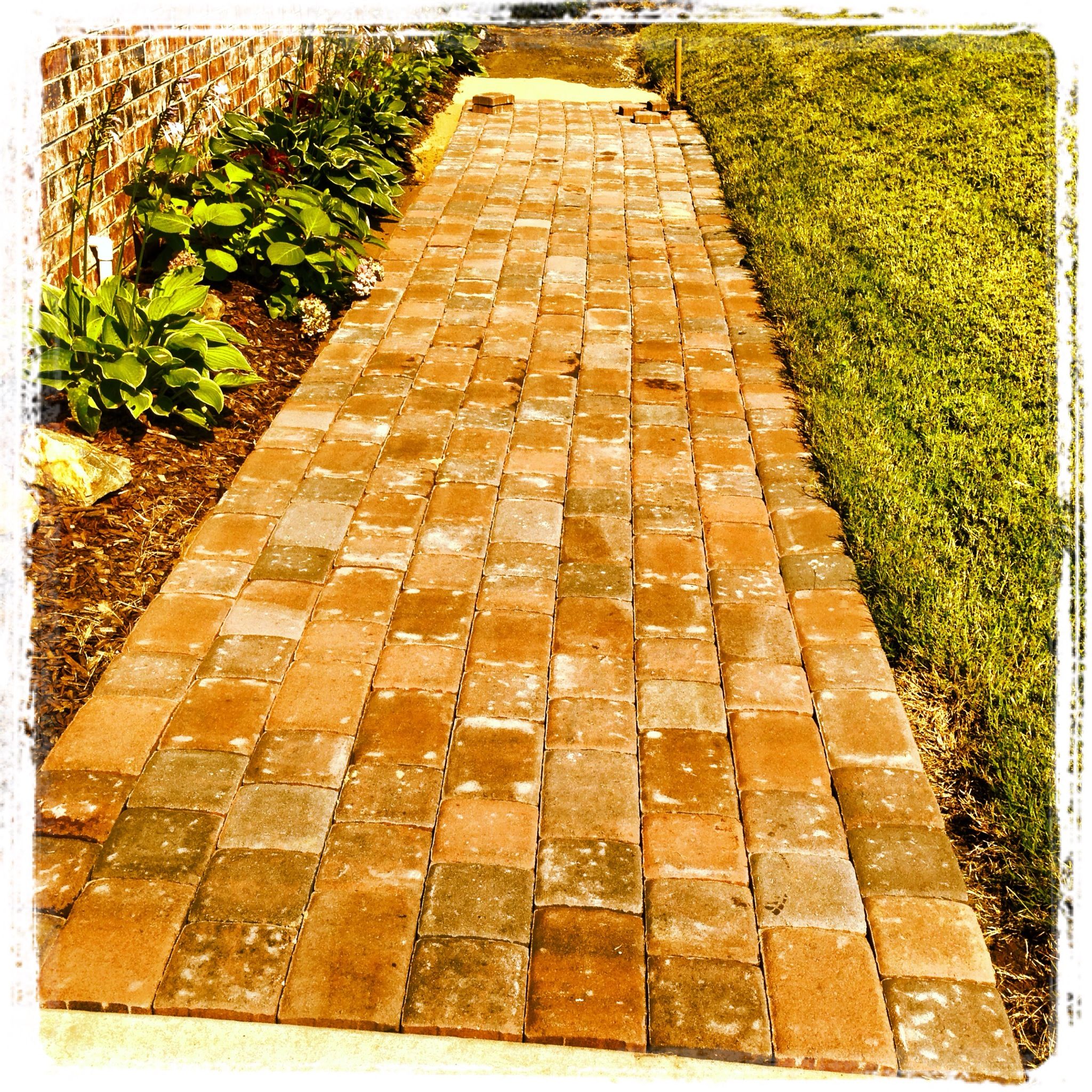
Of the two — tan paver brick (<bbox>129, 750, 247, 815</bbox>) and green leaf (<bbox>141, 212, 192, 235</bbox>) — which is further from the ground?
green leaf (<bbox>141, 212, 192, 235</bbox>)

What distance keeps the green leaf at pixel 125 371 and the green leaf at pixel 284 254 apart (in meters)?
1.42

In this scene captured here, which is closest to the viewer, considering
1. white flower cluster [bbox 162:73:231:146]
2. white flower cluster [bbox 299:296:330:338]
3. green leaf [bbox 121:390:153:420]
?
green leaf [bbox 121:390:153:420]

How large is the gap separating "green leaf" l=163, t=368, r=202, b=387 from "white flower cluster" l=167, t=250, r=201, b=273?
3.64 ft

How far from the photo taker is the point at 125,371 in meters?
3.59

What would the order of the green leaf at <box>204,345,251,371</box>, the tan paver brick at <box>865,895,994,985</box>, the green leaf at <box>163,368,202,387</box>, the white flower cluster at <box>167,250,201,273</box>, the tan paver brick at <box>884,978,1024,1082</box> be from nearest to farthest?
the tan paver brick at <box>884,978,1024,1082</box> → the tan paver brick at <box>865,895,994,985</box> → the green leaf at <box>163,368,202,387</box> → the green leaf at <box>204,345,251,371</box> → the white flower cluster at <box>167,250,201,273</box>

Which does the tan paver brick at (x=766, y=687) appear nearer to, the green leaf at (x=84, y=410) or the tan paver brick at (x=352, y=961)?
the tan paver brick at (x=352, y=961)

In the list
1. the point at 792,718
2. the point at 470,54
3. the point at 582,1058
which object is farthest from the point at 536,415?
the point at 470,54

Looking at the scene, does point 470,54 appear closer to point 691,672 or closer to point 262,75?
point 262,75

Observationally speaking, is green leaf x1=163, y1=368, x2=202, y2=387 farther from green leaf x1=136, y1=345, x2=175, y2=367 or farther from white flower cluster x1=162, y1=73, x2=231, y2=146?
white flower cluster x1=162, y1=73, x2=231, y2=146

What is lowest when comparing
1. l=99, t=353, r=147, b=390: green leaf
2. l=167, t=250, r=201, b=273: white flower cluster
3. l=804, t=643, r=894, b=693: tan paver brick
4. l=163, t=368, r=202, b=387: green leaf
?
l=804, t=643, r=894, b=693: tan paver brick

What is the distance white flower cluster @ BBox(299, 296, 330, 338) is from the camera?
15.8ft

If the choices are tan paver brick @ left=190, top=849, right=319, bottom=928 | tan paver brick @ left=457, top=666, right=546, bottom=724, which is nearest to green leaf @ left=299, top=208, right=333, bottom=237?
tan paver brick @ left=457, top=666, right=546, bottom=724

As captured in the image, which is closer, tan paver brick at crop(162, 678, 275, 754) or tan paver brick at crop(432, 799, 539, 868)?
tan paver brick at crop(432, 799, 539, 868)

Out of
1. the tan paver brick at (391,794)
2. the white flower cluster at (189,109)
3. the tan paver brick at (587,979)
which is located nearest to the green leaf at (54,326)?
the white flower cluster at (189,109)
